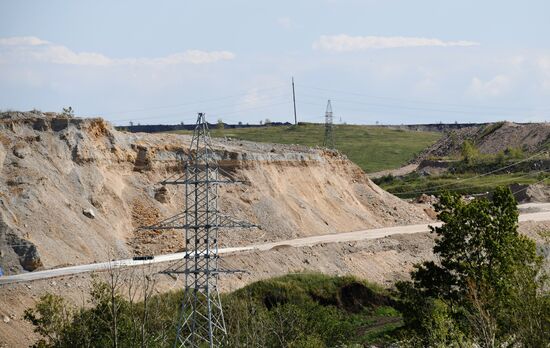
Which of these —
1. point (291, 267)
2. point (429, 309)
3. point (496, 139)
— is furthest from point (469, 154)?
point (429, 309)

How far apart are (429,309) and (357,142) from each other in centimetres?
13938

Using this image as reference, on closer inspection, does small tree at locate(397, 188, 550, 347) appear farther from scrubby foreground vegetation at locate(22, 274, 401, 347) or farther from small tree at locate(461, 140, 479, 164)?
small tree at locate(461, 140, 479, 164)

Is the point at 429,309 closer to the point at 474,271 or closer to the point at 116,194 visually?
the point at 474,271

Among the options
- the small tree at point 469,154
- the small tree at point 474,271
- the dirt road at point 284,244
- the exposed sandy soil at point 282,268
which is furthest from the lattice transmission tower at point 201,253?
the small tree at point 469,154

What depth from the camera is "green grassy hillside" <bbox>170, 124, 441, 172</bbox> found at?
566 ft

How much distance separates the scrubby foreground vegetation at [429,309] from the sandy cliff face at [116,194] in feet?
41.0

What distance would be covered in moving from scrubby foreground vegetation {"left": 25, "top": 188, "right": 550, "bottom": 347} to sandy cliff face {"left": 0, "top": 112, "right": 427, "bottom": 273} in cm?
1250

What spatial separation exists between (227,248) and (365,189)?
29656 millimetres

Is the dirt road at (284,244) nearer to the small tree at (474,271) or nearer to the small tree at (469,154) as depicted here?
the small tree at (474,271)

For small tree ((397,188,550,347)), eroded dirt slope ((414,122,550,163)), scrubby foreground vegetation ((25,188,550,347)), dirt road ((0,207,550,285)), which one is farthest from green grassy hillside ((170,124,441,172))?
small tree ((397,188,550,347))

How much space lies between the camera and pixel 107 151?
3142 inches

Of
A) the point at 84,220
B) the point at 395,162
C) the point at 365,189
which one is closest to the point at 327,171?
the point at 365,189

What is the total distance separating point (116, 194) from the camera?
77125mm

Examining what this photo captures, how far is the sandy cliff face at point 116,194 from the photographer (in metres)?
68.8
